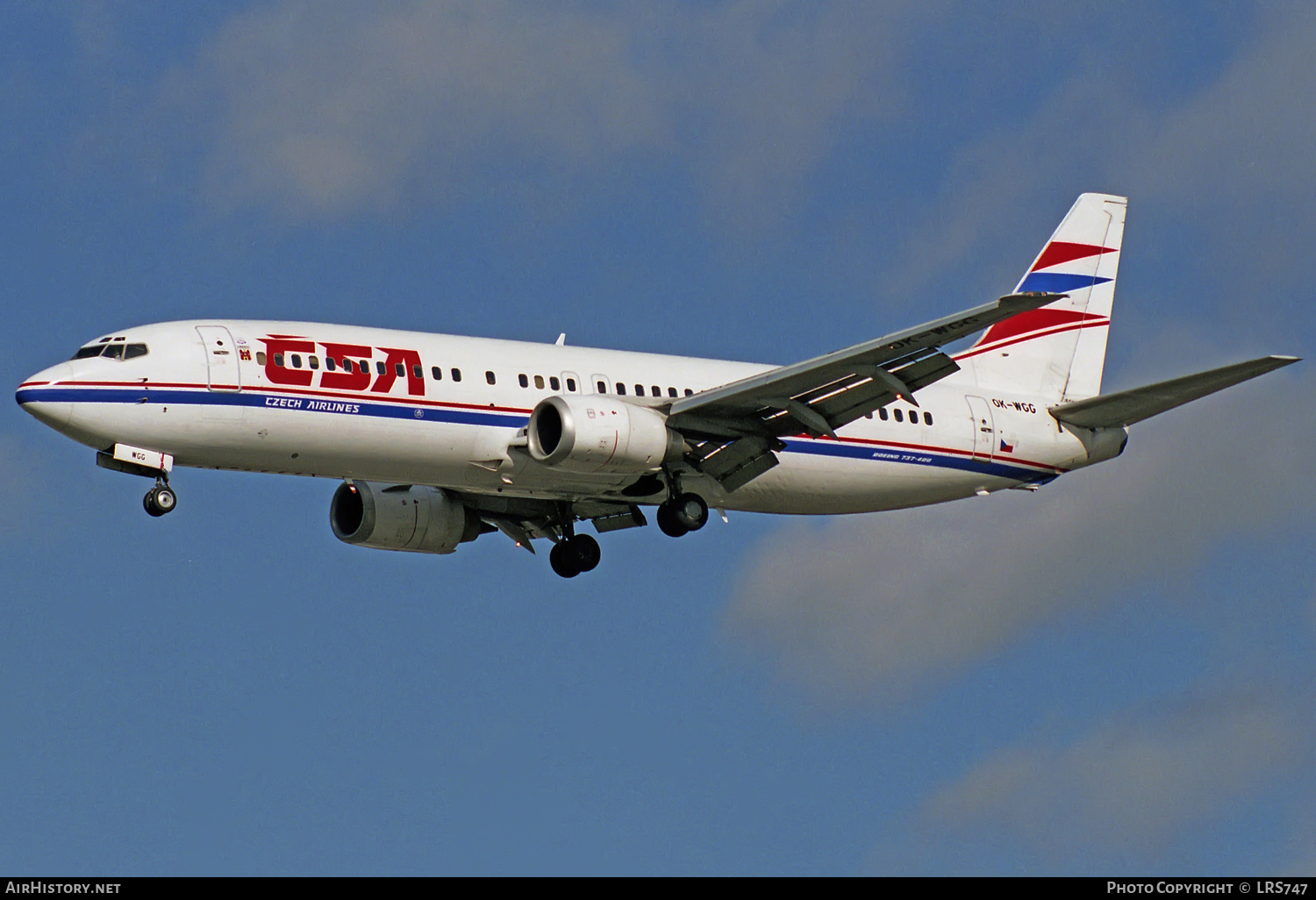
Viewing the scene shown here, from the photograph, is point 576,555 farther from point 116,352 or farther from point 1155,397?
point 1155,397

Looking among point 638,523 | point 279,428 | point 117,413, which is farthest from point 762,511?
point 117,413

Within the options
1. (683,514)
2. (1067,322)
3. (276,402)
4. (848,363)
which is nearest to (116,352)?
(276,402)

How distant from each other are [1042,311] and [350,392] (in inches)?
776

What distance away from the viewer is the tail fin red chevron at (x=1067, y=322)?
49.6 meters

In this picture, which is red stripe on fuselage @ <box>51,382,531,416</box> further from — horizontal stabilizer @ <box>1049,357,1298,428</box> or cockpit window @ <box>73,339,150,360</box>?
horizontal stabilizer @ <box>1049,357,1298,428</box>

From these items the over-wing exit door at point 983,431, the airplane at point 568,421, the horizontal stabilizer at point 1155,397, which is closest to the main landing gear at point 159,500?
the airplane at point 568,421

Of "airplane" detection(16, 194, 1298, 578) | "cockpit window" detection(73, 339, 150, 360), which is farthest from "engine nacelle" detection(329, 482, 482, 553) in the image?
"cockpit window" detection(73, 339, 150, 360)

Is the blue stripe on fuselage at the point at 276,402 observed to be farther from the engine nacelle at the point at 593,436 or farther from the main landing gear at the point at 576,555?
the main landing gear at the point at 576,555

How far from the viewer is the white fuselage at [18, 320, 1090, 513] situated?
38.8 metres

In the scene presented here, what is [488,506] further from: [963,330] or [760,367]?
[963,330]

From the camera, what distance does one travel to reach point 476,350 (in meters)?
41.7

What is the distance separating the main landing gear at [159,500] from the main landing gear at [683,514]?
35.0 ft

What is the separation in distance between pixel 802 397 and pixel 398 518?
10.3 m

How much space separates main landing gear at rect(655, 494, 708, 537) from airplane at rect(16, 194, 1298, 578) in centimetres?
5
